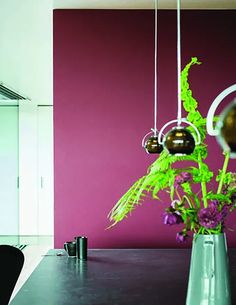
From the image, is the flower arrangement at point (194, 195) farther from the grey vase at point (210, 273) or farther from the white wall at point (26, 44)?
the white wall at point (26, 44)

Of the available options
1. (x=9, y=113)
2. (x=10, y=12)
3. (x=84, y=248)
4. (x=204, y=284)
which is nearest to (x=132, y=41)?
(x=10, y=12)

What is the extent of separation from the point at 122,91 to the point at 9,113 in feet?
15.3

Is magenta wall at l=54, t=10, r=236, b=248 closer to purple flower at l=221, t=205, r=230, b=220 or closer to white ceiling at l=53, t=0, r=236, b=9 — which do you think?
white ceiling at l=53, t=0, r=236, b=9

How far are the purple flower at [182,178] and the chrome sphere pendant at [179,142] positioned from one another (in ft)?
0.29

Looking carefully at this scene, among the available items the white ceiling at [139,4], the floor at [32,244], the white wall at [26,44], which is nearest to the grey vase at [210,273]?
the white ceiling at [139,4]

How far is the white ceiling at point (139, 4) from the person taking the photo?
125 inches

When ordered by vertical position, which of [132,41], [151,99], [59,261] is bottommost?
[59,261]

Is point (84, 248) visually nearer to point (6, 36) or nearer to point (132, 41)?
point (132, 41)

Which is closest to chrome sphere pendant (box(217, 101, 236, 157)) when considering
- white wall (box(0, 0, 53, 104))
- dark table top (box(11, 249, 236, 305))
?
dark table top (box(11, 249, 236, 305))

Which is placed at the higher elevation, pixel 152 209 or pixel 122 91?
pixel 122 91

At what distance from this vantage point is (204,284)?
1.53 m

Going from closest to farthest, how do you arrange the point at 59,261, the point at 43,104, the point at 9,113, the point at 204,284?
the point at 204,284
the point at 59,261
the point at 9,113
the point at 43,104

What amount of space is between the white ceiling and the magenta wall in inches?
1.8

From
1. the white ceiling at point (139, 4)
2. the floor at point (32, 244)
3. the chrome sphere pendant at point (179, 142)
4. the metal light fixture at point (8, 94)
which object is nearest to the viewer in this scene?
the chrome sphere pendant at point (179, 142)
